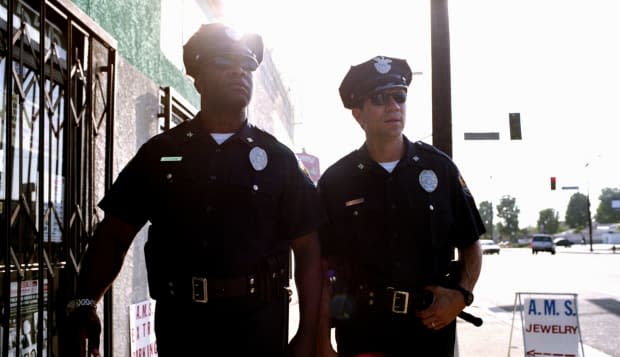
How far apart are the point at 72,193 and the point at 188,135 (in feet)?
6.22

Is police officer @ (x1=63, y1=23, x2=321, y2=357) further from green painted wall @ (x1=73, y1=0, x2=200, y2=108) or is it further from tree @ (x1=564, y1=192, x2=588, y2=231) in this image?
tree @ (x1=564, y1=192, x2=588, y2=231)

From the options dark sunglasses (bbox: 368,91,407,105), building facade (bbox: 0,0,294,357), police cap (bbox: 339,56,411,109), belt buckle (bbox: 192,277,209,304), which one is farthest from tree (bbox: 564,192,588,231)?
belt buckle (bbox: 192,277,209,304)

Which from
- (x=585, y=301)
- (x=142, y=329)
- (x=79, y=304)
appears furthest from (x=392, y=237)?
(x=585, y=301)

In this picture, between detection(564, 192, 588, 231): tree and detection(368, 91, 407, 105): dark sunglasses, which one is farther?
detection(564, 192, 588, 231): tree

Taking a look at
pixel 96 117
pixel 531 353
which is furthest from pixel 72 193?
pixel 531 353

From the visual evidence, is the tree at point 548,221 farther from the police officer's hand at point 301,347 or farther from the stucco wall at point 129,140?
the police officer's hand at point 301,347

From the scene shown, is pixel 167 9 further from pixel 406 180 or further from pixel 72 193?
pixel 406 180

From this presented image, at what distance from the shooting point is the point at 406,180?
10.8 feet

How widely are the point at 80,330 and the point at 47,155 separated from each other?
198 centimetres

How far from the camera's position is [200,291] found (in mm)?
2588

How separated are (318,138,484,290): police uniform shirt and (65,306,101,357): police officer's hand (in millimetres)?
1249

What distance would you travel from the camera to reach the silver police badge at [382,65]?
11.3 ft

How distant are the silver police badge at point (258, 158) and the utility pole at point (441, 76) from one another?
4433mm

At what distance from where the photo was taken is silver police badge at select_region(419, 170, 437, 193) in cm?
328
